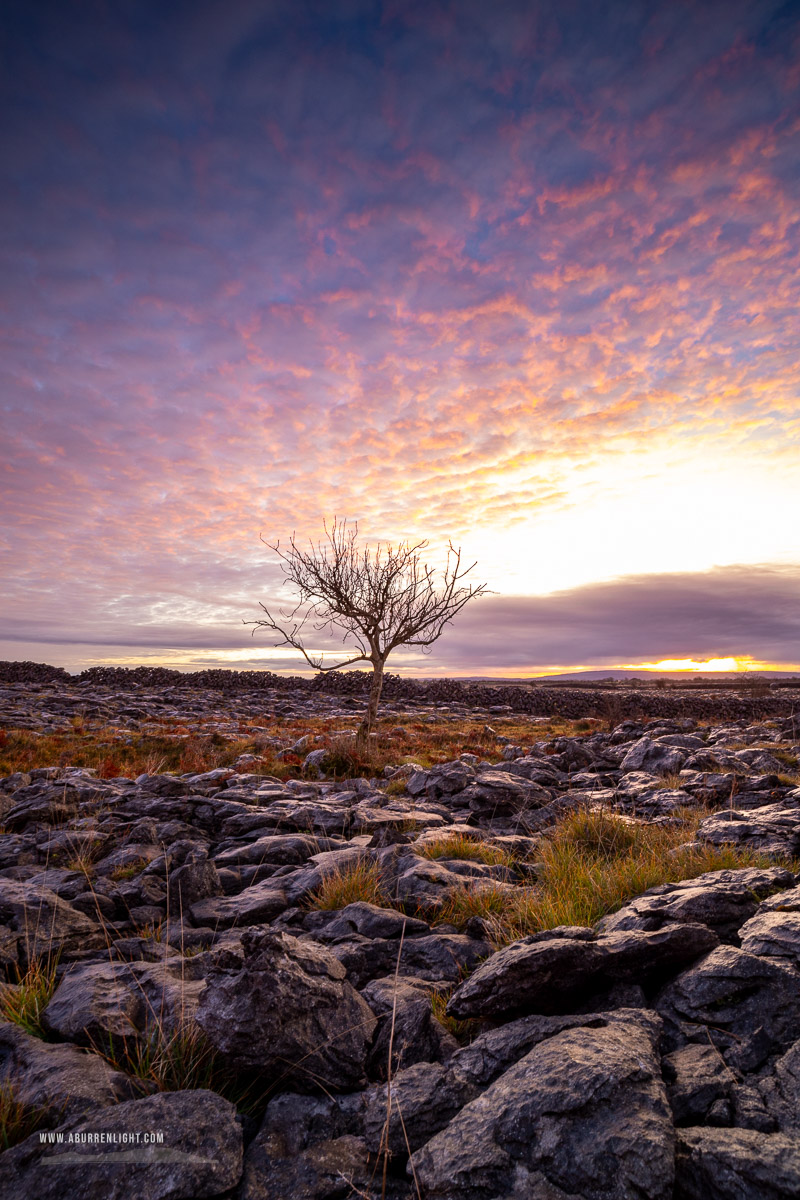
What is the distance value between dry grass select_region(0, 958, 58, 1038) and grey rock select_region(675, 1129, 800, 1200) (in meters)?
3.81

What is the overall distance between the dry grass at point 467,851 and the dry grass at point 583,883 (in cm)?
54

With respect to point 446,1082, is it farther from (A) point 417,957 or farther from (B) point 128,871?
(B) point 128,871

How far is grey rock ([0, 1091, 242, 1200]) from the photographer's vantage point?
104 inches

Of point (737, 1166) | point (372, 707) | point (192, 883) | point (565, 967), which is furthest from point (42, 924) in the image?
point (372, 707)

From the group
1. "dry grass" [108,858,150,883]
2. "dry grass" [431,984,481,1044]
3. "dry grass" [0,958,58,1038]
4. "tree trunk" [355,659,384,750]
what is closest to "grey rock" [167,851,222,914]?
"dry grass" [108,858,150,883]

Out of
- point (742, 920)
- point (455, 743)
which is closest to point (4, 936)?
point (742, 920)

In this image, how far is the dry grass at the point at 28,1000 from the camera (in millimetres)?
3949

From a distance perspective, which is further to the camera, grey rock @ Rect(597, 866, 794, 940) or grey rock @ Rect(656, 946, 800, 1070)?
grey rock @ Rect(597, 866, 794, 940)

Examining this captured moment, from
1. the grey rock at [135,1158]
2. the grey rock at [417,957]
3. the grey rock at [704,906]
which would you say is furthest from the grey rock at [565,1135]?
the grey rock at [417,957]

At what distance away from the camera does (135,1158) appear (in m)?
2.73

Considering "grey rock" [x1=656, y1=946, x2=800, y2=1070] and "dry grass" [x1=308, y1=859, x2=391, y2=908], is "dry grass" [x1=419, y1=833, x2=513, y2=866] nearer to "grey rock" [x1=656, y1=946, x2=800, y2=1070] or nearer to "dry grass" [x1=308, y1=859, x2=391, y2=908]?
"dry grass" [x1=308, y1=859, x2=391, y2=908]

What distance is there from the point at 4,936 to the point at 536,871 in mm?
5272

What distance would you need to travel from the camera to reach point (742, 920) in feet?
14.9

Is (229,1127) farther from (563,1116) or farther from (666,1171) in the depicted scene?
(666,1171)
